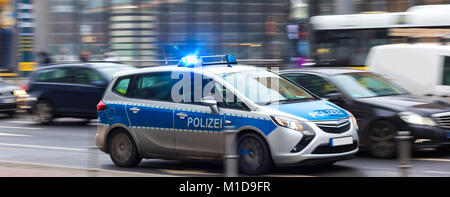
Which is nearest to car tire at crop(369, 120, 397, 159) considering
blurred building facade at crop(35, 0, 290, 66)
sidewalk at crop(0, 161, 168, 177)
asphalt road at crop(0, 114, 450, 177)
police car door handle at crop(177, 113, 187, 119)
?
asphalt road at crop(0, 114, 450, 177)

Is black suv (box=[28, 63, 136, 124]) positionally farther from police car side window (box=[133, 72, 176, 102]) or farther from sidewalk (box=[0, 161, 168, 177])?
sidewalk (box=[0, 161, 168, 177])

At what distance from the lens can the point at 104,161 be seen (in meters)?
11.8

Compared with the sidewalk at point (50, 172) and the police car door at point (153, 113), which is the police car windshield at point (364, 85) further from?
the sidewalk at point (50, 172)

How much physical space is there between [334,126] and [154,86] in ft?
8.37

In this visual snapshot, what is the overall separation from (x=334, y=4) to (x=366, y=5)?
2353 mm

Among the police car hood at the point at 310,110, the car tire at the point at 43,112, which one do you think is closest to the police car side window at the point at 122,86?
the police car hood at the point at 310,110

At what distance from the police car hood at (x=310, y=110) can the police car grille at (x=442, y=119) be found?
2207mm

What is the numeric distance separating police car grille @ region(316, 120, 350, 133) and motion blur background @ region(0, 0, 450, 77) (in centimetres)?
3224

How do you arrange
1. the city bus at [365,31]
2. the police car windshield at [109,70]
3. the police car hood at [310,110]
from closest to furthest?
the police car hood at [310,110], the police car windshield at [109,70], the city bus at [365,31]

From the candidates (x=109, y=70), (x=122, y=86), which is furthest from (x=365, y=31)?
(x=122, y=86)

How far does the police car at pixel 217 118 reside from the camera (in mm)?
9352

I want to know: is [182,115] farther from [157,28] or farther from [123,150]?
[157,28]

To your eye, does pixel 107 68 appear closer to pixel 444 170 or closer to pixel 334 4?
pixel 444 170

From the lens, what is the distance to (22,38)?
145ft
